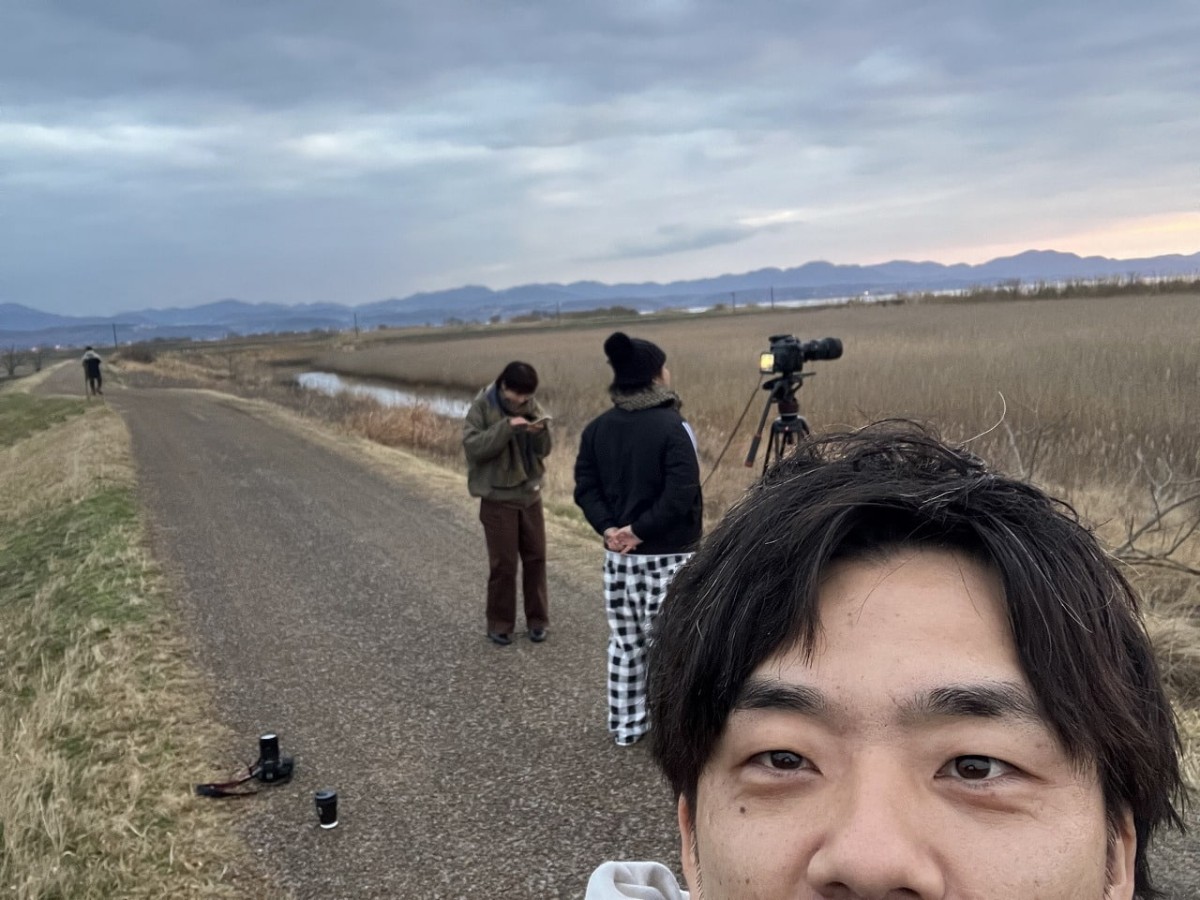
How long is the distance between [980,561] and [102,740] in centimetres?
410

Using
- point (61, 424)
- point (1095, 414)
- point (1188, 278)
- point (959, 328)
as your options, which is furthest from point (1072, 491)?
point (1188, 278)

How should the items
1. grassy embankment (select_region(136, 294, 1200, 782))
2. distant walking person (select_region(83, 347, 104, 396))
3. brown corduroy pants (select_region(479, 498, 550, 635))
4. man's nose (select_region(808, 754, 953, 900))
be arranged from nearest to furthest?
1. man's nose (select_region(808, 754, 953, 900))
2. brown corduroy pants (select_region(479, 498, 550, 635))
3. grassy embankment (select_region(136, 294, 1200, 782))
4. distant walking person (select_region(83, 347, 104, 396))

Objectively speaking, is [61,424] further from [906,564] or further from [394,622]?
[906,564]

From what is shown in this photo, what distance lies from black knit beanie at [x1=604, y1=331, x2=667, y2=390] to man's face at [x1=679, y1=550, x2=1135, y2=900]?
8.55 ft

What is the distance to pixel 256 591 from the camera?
6.38 m

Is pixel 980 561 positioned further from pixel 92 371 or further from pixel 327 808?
pixel 92 371

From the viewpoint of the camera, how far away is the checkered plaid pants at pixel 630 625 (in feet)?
12.5

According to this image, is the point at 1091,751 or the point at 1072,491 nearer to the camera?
the point at 1091,751

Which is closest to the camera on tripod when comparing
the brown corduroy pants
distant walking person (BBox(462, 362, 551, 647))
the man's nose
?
distant walking person (BBox(462, 362, 551, 647))

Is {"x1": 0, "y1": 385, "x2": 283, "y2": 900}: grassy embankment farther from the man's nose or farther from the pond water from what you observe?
the pond water

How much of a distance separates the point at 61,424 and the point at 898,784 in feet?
72.7

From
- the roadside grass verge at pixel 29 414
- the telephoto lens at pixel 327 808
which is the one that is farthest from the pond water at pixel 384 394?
the telephoto lens at pixel 327 808

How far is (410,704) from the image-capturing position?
4.35m

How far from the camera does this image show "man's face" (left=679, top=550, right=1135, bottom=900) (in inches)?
35.4
